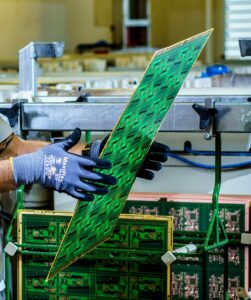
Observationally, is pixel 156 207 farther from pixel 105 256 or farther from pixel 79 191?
pixel 79 191

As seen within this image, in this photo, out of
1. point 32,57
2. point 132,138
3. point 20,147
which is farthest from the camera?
point 32,57

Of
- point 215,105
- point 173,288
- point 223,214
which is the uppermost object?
point 215,105

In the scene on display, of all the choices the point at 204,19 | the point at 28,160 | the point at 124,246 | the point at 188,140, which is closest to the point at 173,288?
the point at 124,246

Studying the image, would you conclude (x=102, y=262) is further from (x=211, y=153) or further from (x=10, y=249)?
(x=211, y=153)

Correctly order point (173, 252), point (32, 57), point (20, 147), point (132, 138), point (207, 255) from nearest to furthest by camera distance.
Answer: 1. point (132, 138)
2. point (173, 252)
3. point (207, 255)
4. point (20, 147)
5. point (32, 57)

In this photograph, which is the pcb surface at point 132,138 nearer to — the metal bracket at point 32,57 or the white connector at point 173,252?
the white connector at point 173,252

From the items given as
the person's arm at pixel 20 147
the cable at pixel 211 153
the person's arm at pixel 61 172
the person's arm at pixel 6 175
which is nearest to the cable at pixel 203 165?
the cable at pixel 211 153

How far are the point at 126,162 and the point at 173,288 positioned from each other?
55 centimetres

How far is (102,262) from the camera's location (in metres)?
2.43

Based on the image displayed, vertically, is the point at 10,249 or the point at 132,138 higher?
the point at 132,138

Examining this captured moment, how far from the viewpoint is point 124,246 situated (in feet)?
7.84

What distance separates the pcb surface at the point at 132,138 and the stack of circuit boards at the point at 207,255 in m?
0.31

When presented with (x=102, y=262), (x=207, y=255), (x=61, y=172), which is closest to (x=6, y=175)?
(x=61, y=172)

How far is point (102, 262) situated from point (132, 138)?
0.55 metres
